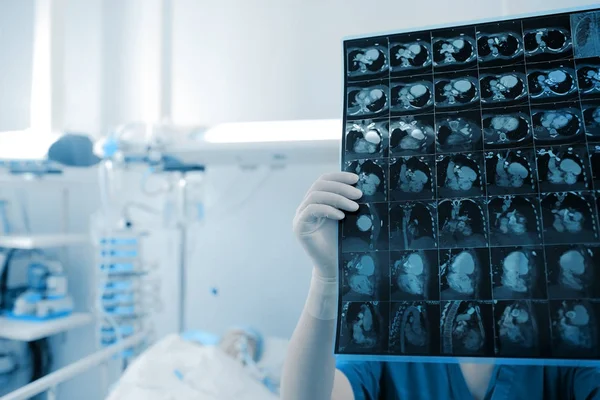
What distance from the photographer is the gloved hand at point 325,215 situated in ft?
2.28

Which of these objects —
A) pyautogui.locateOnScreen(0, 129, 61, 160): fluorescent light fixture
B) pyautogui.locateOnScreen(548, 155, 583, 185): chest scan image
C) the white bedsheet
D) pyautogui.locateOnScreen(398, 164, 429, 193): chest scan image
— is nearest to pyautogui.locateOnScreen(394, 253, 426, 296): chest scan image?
pyautogui.locateOnScreen(398, 164, 429, 193): chest scan image

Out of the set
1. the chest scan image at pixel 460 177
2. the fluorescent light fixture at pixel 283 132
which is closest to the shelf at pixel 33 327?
the fluorescent light fixture at pixel 283 132

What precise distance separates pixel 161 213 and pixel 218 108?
506mm

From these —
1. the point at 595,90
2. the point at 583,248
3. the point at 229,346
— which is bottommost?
the point at 229,346

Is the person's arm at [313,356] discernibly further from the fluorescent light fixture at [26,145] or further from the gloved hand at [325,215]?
the fluorescent light fixture at [26,145]

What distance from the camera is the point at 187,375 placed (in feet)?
4.06

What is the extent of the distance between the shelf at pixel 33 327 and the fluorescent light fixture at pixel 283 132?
911 millimetres

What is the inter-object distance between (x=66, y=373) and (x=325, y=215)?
99 cm

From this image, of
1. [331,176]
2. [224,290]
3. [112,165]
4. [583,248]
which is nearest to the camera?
[583,248]

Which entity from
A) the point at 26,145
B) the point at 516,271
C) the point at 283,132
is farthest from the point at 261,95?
the point at 516,271

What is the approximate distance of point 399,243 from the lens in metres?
0.67

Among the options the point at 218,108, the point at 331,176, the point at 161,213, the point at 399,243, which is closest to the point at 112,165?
the point at 161,213

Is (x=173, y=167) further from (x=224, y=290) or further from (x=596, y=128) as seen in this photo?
(x=596, y=128)

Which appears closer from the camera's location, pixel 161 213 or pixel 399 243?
pixel 399 243
